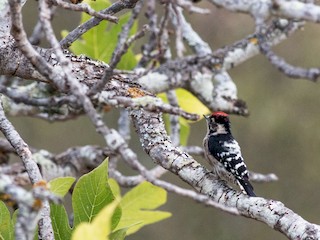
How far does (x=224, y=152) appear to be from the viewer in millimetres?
3049

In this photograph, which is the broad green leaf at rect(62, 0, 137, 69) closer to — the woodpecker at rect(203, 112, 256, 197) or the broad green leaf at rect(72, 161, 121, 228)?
the woodpecker at rect(203, 112, 256, 197)

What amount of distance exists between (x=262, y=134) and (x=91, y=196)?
4359 millimetres

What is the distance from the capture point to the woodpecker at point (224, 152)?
280 centimetres

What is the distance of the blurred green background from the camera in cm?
616

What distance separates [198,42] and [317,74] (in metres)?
2.00

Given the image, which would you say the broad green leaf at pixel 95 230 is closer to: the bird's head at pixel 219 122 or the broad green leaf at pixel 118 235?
the broad green leaf at pixel 118 235

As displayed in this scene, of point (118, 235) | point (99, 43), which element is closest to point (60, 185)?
point (118, 235)

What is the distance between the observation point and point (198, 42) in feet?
10.7

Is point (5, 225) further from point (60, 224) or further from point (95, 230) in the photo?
point (95, 230)

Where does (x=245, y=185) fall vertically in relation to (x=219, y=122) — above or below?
below

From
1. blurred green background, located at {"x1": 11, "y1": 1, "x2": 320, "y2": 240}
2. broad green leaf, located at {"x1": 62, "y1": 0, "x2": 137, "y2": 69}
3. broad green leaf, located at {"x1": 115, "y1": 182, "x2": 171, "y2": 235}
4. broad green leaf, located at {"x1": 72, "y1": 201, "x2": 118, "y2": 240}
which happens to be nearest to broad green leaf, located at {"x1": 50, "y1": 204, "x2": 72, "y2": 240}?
broad green leaf, located at {"x1": 115, "y1": 182, "x2": 171, "y2": 235}

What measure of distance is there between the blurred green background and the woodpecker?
2814mm

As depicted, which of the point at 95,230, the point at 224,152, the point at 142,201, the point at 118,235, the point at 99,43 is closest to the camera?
the point at 95,230

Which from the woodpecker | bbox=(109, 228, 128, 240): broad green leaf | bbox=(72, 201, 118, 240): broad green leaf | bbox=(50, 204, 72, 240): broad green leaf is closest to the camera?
bbox=(72, 201, 118, 240): broad green leaf
